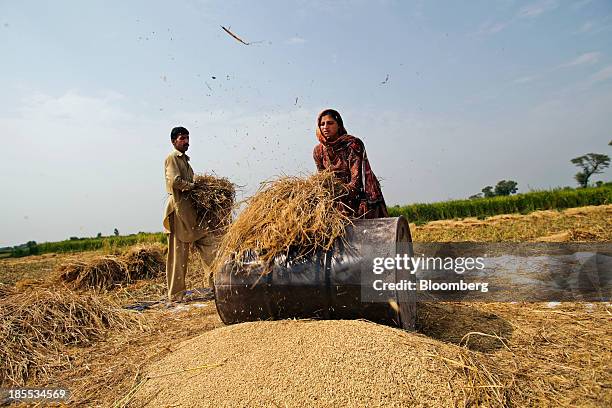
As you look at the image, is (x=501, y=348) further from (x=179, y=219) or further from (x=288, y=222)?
(x=179, y=219)

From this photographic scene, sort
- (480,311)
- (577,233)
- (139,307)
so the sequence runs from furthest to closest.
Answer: (577,233) < (139,307) < (480,311)

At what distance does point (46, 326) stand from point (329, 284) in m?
2.97

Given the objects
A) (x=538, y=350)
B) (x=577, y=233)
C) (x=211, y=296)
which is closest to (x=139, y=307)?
(x=211, y=296)

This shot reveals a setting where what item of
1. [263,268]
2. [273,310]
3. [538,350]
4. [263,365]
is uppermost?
[263,268]

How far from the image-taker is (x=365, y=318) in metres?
2.91

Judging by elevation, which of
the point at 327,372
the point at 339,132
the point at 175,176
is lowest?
the point at 327,372

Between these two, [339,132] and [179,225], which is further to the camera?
[179,225]

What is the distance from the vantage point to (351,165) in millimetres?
4023

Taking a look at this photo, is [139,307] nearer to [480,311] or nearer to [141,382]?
[141,382]

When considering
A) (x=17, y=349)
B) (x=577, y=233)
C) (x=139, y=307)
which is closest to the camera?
(x=17, y=349)

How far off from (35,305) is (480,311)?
4403mm

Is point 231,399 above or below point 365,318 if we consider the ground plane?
below
